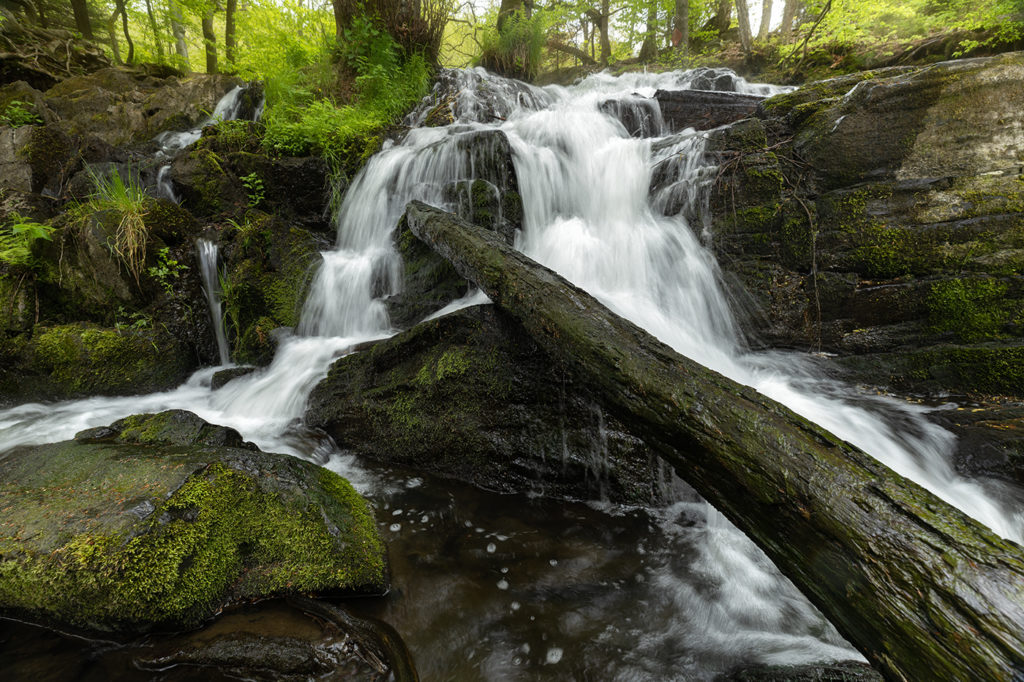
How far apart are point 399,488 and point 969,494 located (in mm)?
3816

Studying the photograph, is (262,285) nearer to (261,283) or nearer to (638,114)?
(261,283)

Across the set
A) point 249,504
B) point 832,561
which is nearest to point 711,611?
point 832,561

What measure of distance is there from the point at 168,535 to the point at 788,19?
1694 centimetres

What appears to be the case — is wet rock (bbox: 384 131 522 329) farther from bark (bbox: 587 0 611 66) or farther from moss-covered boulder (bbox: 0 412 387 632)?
bark (bbox: 587 0 611 66)

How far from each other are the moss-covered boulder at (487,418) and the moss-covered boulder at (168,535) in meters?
0.85

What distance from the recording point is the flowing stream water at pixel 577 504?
2012 mm

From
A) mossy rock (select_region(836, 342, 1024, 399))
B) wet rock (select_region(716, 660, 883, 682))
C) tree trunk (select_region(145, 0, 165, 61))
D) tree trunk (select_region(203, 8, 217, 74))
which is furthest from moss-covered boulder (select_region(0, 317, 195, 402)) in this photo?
tree trunk (select_region(145, 0, 165, 61))

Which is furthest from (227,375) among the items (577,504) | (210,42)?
(210,42)

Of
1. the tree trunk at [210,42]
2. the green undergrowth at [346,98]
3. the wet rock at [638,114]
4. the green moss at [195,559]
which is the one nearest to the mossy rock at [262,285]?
the green undergrowth at [346,98]

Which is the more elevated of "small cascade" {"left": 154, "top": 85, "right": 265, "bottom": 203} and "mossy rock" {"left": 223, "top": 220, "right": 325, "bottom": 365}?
"small cascade" {"left": 154, "top": 85, "right": 265, "bottom": 203}

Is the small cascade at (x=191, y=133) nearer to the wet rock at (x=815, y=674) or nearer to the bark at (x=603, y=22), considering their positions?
the wet rock at (x=815, y=674)

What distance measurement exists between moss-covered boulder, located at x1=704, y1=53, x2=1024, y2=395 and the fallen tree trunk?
105 inches

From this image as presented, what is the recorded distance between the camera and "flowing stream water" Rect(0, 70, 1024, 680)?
2.01 meters

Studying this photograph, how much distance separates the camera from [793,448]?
1.51 metres
